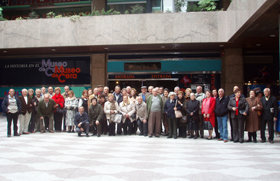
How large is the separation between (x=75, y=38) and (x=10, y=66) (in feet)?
22.7

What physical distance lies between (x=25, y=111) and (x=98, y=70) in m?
8.38

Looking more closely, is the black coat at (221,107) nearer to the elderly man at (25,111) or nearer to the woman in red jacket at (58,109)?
the woman in red jacket at (58,109)

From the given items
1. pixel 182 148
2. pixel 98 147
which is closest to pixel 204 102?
pixel 182 148

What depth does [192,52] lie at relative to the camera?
1941 cm

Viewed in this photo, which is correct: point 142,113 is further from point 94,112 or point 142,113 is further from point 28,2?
point 28,2

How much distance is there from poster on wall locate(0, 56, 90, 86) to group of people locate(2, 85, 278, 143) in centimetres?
701

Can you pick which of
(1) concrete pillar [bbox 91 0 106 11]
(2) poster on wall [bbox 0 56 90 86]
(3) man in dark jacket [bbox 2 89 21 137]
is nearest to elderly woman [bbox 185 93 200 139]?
(3) man in dark jacket [bbox 2 89 21 137]

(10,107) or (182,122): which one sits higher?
(10,107)

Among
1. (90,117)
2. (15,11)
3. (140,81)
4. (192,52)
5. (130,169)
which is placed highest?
(15,11)

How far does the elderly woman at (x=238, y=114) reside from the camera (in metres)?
10.3

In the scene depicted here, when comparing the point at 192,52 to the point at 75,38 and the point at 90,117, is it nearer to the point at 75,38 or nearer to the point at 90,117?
the point at 75,38

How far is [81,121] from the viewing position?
12.0 m

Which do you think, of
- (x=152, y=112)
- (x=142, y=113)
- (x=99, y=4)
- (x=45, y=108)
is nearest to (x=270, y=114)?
(x=152, y=112)

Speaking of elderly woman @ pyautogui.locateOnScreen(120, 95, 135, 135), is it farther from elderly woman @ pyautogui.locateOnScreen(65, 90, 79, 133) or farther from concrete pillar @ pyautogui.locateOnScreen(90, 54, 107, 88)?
concrete pillar @ pyautogui.locateOnScreen(90, 54, 107, 88)
